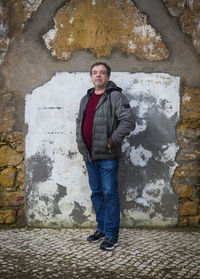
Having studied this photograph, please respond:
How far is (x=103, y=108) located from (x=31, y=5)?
165cm

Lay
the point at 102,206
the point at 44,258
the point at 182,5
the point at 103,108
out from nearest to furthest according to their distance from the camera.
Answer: the point at 44,258 → the point at 103,108 → the point at 102,206 → the point at 182,5

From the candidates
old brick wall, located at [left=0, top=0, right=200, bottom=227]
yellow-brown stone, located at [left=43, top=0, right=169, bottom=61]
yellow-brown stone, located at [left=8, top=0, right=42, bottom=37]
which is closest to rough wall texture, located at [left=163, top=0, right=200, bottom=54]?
old brick wall, located at [left=0, top=0, right=200, bottom=227]

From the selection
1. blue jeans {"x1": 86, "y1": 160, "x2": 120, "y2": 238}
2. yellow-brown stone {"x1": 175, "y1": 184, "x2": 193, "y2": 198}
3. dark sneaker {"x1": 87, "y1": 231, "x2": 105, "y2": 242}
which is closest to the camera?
blue jeans {"x1": 86, "y1": 160, "x2": 120, "y2": 238}

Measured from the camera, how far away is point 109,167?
11.2ft

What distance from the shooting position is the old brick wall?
390 centimetres

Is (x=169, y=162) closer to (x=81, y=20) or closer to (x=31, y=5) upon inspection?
(x=81, y=20)

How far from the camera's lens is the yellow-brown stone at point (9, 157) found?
400 centimetres

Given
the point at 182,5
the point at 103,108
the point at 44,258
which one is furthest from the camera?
the point at 182,5

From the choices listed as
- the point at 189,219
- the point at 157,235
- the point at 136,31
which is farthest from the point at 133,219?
the point at 136,31

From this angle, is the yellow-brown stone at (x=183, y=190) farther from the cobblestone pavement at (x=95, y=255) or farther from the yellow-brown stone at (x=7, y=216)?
the yellow-brown stone at (x=7, y=216)

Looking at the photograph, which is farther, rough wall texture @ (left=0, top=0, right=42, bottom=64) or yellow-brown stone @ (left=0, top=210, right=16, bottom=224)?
yellow-brown stone @ (left=0, top=210, right=16, bottom=224)

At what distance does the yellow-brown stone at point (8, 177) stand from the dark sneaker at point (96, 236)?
1191 mm

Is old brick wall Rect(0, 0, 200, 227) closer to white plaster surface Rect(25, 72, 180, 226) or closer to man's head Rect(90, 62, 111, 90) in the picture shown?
white plaster surface Rect(25, 72, 180, 226)

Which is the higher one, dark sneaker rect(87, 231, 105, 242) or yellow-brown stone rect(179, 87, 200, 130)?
yellow-brown stone rect(179, 87, 200, 130)
